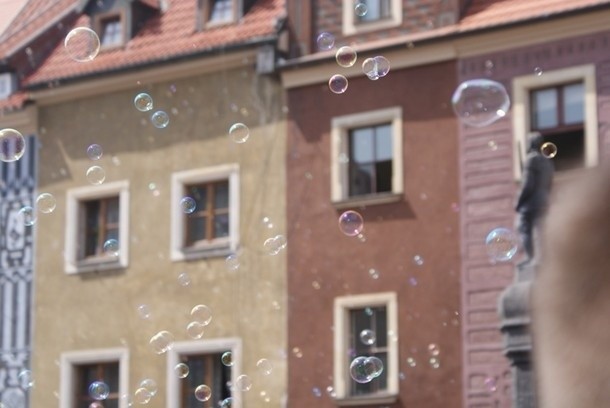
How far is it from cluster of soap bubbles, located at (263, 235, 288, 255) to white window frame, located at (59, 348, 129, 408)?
78.3 inches

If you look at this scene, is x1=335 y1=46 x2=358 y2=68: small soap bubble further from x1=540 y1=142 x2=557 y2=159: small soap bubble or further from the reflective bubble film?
the reflective bubble film

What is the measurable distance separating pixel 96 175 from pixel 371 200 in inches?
130

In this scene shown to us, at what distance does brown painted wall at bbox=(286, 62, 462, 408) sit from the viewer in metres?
14.0

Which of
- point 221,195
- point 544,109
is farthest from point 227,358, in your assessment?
point 544,109

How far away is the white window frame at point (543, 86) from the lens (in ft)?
44.0

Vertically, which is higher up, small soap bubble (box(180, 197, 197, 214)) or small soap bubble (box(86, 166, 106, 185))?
small soap bubble (box(86, 166, 106, 185))

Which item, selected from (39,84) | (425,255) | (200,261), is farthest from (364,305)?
(39,84)

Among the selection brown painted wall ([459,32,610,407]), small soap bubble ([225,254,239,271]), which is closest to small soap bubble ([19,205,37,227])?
small soap bubble ([225,254,239,271])

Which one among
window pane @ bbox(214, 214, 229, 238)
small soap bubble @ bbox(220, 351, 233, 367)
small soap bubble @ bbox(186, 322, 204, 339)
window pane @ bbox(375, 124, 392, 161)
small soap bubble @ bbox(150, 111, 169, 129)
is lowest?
small soap bubble @ bbox(220, 351, 233, 367)

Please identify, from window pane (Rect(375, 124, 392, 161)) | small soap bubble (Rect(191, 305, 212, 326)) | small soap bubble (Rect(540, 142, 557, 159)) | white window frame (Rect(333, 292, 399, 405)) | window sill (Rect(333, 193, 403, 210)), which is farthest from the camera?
small soap bubble (Rect(191, 305, 212, 326))

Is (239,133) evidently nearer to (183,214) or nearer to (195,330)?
(183,214)

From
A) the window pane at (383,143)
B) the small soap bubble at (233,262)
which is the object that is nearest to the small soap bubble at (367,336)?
the small soap bubble at (233,262)

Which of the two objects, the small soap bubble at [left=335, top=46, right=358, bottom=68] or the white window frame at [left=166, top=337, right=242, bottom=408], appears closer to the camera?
the small soap bubble at [left=335, top=46, right=358, bottom=68]

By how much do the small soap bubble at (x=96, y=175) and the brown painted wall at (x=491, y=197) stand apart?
420 centimetres
